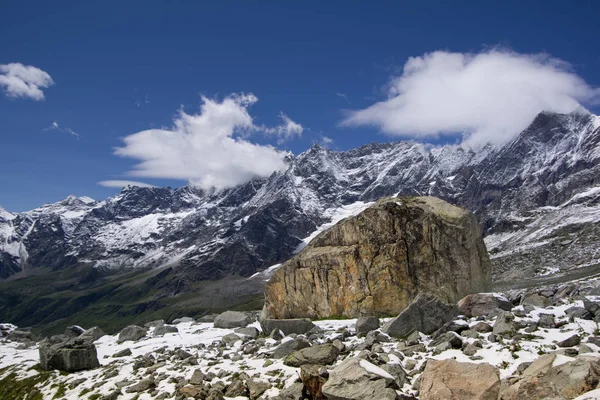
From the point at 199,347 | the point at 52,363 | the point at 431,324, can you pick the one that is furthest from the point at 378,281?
the point at 52,363

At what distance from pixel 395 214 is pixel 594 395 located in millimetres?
27575

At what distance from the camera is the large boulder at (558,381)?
13.1m

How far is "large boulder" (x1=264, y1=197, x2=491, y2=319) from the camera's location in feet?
119

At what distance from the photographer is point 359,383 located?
1683 cm

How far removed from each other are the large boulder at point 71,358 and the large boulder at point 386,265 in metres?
16.2

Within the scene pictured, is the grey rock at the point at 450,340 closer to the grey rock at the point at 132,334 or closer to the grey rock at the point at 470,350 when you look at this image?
the grey rock at the point at 470,350

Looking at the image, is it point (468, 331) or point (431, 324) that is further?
point (431, 324)

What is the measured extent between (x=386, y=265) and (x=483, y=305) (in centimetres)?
1025

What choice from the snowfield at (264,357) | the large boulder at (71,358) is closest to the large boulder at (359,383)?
the snowfield at (264,357)

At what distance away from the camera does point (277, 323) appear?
30.9m

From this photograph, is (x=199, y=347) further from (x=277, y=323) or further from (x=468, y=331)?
(x=468, y=331)

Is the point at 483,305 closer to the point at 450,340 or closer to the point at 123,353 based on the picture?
the point at 450,340

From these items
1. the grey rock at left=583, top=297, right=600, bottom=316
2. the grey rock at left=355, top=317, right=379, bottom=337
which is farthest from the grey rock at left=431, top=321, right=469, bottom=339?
the grey rock at left=583, top=297, right=600, bottom=316

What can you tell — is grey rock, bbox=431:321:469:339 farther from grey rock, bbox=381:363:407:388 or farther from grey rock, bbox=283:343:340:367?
grey rock, bbox=283:343:340:367
